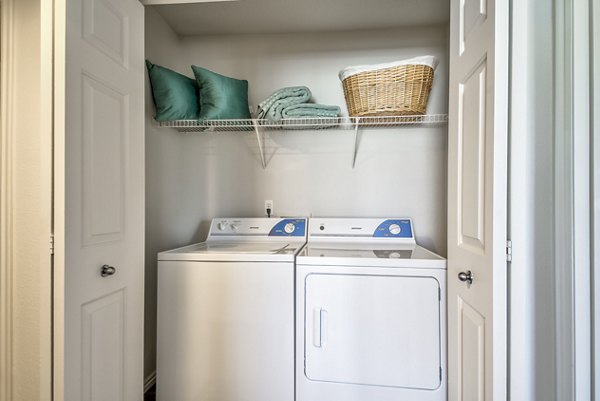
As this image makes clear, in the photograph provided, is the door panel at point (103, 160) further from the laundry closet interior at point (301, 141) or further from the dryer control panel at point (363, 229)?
the dryer control panel at point (363, 229)

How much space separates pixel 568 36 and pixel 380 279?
1113 millimetres

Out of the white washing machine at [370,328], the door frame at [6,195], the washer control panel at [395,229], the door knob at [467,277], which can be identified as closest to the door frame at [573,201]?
the door knob at [467,277]

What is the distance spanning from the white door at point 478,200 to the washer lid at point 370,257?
0.15 metres

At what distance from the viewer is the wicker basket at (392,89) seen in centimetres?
168

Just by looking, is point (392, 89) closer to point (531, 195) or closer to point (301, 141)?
point (301, 141)

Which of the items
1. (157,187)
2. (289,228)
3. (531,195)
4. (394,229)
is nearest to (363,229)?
(394,229)

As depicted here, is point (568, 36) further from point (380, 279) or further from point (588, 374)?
point (380, 279)

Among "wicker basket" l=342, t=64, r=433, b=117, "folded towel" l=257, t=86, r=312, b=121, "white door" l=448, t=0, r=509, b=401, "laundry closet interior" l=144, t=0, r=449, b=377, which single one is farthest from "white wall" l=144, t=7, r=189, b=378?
"white door" l=448, t=0, r=509, b=401

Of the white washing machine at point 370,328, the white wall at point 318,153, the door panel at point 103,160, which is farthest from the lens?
the white wall at point 318,153

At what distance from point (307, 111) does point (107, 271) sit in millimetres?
1379

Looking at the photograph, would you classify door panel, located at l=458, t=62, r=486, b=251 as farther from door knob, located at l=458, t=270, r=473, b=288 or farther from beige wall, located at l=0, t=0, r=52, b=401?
beige wall, located at l=0, t=0, r=52, b=401

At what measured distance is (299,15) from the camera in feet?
6.59

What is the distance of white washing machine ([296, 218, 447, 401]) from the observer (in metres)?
1.41

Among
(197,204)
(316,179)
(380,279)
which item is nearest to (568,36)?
(380,279)
